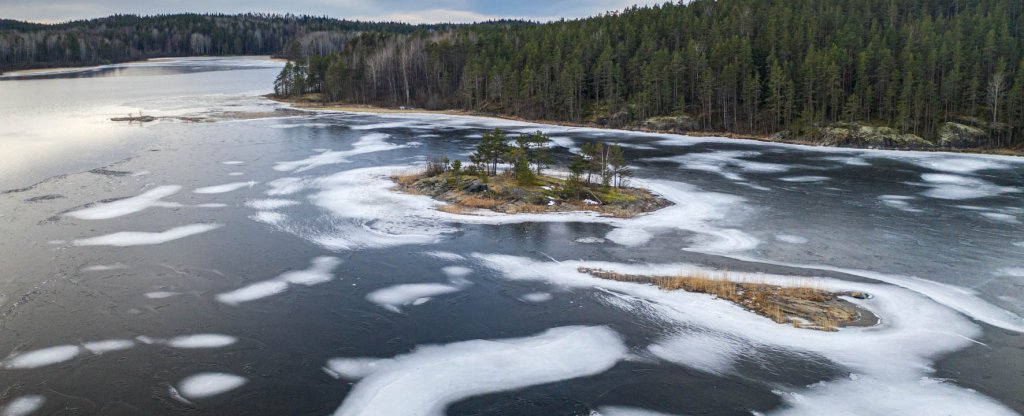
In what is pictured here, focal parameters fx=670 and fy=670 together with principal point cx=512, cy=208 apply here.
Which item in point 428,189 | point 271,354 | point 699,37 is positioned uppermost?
point 699,37

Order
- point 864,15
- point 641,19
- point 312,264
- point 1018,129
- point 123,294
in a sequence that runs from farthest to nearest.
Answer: point 641,19 → point 864,15 → point 1018,129 → point 312,264 → point 123,294

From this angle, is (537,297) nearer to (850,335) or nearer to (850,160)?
(850,335)

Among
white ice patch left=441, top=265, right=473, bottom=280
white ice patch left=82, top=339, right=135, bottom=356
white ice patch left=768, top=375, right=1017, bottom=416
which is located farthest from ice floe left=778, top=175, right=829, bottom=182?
white ice patch left=82, top=339, right=135, bottom=356

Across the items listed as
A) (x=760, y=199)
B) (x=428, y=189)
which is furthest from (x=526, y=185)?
(x=760, y=199)

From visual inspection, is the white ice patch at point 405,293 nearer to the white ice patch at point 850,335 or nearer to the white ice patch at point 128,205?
the white ice patch at point 850,335

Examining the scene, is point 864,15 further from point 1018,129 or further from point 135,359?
point 135,359
